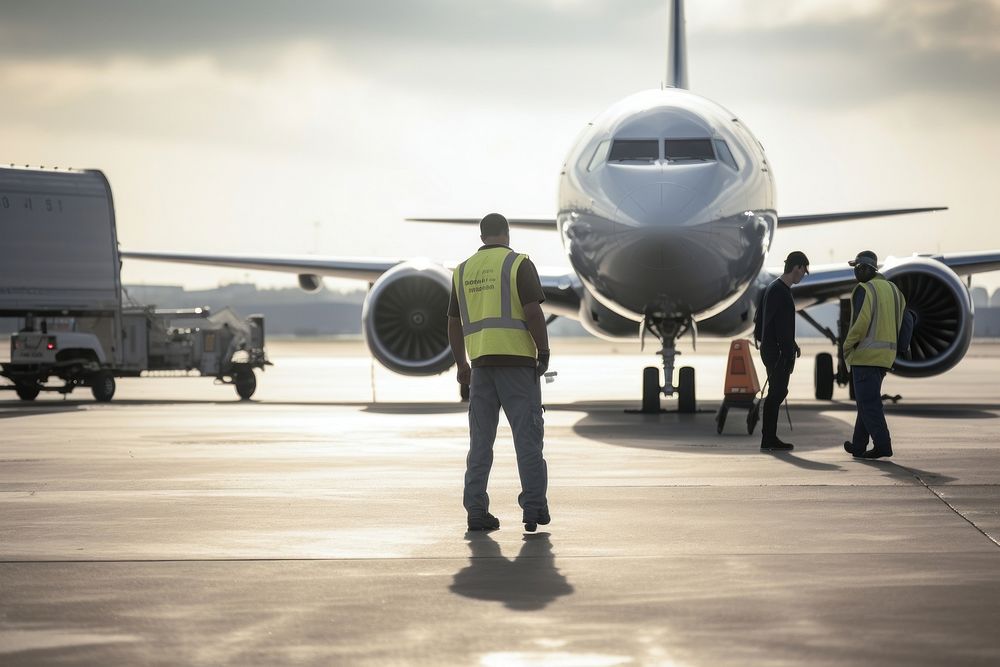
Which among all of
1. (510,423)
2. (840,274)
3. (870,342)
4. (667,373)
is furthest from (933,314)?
(510,423)

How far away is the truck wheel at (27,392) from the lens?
21.0 m

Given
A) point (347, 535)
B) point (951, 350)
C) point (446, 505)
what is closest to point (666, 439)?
point (446, 505)

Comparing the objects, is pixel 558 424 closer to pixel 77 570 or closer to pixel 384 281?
pixel 384 281

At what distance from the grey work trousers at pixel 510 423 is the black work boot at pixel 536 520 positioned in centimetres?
3

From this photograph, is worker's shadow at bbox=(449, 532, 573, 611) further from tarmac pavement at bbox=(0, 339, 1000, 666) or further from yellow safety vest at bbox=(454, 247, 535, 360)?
yellow safety vest at bbox=(454, 247, 535, 360)

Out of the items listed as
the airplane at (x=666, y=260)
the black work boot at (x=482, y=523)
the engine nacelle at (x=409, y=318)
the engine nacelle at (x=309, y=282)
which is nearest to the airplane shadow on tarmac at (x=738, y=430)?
the airplane at (x=666, y=260)

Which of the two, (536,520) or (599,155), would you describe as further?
(599,155)

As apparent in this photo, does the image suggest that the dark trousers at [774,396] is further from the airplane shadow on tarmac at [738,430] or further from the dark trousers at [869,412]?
the dark trousers at [869,412]

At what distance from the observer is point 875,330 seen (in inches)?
430

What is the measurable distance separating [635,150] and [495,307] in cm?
859

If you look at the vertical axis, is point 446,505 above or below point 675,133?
below

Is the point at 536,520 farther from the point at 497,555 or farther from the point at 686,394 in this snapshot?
the point at 686,394

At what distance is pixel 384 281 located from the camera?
2000 centimetres

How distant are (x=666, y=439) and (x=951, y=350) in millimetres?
7382
